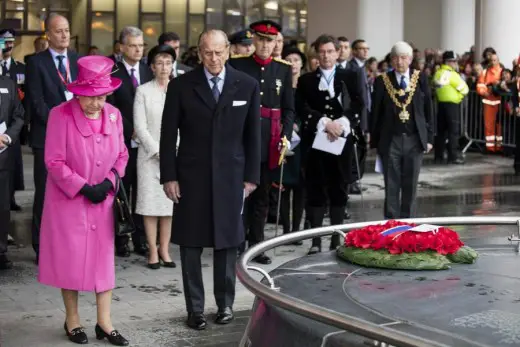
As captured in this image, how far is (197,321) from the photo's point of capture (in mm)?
7871

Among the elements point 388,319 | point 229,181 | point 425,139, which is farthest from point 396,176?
point 388,319

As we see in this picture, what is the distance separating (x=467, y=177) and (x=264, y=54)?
27.0 ft

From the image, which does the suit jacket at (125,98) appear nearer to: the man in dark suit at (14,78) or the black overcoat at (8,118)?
the black overcoat at (8,118)

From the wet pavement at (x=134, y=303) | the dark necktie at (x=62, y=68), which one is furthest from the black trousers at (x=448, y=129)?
the dark necktie at (x=62, y=68)

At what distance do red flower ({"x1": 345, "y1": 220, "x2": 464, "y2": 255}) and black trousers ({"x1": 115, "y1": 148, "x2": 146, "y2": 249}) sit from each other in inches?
210

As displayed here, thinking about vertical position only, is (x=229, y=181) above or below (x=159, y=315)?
above

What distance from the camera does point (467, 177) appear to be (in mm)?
17719

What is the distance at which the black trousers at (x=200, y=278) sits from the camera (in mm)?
7961

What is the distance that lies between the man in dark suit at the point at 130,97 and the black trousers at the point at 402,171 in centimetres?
263

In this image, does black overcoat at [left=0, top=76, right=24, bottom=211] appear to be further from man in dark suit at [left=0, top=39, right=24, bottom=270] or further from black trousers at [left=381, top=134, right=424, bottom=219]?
black trousers at [left=381, top=134, right=424, bottom=219]

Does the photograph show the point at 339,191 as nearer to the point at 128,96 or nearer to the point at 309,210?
the point at 309,210

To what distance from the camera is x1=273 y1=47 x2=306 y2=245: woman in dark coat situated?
11211 mm

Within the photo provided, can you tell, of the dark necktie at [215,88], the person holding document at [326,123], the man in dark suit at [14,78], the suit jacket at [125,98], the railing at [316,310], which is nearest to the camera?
the railing at [316,310]

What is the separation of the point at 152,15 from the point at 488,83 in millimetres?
11141
